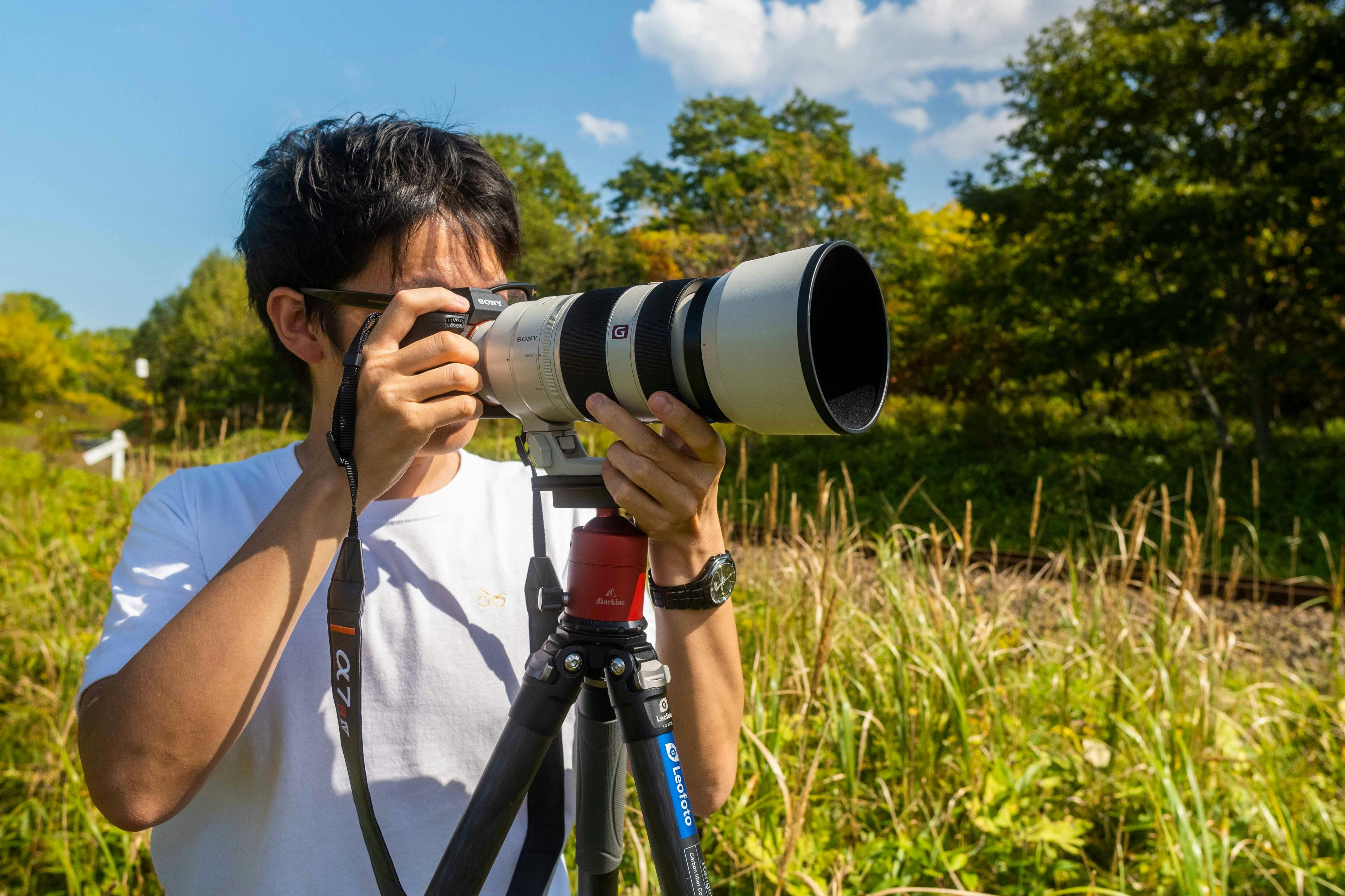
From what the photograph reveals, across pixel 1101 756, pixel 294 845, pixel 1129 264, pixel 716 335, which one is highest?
pixel 1129 264

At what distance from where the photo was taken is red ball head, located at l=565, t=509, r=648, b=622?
1.01 metres

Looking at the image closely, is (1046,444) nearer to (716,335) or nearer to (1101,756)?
(1101,756)

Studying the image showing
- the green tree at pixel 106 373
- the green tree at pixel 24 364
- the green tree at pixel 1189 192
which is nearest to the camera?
the green tree at pixel 1189 192

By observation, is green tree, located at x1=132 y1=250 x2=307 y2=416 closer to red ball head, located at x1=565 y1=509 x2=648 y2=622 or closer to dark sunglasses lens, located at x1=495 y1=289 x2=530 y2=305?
dark sunglasses lens, located at x1=495 y1=289 x2=530 y2=305

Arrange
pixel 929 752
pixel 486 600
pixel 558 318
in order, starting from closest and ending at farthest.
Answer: pixel 558 318 < pixel 486 600 < pixel 929 752

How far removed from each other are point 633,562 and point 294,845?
61 centimetres

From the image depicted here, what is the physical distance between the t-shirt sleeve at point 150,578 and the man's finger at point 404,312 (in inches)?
15.5

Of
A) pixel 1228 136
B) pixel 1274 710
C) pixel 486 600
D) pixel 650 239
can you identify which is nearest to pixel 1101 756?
pixel 1274 710

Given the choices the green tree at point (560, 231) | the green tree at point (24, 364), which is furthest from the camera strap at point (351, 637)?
the green tree at point (24, 364)

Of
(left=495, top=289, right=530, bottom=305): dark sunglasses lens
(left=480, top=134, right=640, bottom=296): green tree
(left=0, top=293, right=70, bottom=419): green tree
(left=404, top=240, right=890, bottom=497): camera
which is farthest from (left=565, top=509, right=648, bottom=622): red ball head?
(left=0, top=293, right=70, bottom=419): green tree

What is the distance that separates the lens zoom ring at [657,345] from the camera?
3.30 ft

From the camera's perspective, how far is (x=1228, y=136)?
348 inches

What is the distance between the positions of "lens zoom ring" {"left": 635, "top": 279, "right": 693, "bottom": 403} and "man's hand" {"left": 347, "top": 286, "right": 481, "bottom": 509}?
0.76ft

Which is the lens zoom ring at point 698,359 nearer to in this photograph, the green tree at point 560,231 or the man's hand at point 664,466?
the man's hand at point 664,466
